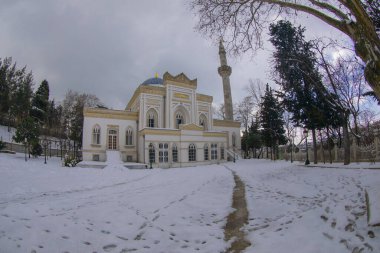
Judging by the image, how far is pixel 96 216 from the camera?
16.1 feet

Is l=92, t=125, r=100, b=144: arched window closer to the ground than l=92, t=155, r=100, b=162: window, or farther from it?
farther from it

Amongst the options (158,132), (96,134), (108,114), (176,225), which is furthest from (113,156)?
(176,225)

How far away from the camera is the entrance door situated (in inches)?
1167

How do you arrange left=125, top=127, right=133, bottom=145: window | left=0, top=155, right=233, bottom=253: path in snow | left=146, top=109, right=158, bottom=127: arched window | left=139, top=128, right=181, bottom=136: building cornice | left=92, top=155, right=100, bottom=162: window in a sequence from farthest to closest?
left=146, top=109, right=158, bottom=127: arched window → left=125, top=127, right=133, bottom=145: window → left=92, top=155, right=100, bottom=162: window → left=139, top=128, right=181, bottom=136: building cornice → left=0, top=155, right=233, bottom=253: path in snow

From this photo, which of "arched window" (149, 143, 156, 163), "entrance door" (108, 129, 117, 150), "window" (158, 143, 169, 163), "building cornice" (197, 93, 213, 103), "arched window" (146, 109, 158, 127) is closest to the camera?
"arched window" (149, 143, 156, 163)

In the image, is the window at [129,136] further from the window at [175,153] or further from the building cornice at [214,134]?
the building cornice at [214,134]

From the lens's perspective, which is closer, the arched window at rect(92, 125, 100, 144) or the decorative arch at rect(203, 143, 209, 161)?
the arched window at rect(92, 125, 100, 144)

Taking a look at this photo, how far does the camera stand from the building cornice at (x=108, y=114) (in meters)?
28.7

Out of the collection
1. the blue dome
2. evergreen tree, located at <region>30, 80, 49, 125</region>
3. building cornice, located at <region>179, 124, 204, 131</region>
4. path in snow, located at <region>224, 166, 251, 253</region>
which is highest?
the blue dome

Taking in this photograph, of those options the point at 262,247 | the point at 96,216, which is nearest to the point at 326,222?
the point at 262,247

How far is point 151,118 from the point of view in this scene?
107ft

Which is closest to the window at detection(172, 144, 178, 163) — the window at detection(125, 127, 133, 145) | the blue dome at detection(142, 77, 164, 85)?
the window at detection(125, 127, 133, 145)

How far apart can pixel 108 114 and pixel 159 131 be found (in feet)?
24.1

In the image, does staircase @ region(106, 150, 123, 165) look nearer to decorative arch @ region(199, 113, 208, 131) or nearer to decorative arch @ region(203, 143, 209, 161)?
decorative arch @ region(203, 143, 209, 161)
